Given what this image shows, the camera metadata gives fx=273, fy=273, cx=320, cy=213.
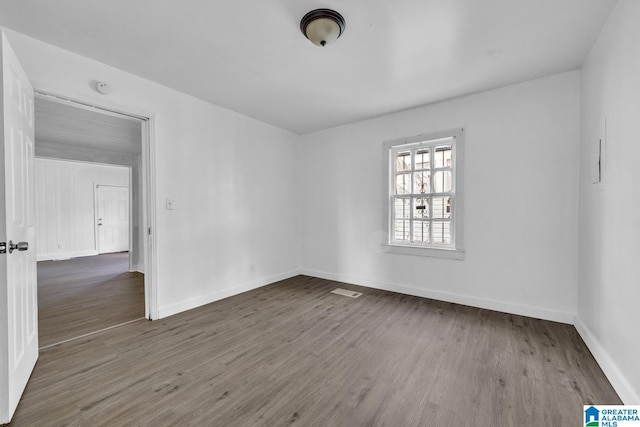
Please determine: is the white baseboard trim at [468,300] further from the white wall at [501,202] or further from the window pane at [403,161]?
the window pane at [403,161]

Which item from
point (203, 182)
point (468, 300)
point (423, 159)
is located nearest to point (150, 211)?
point (203, 182)

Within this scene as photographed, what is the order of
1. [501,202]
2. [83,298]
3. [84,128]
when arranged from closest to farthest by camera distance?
[501,202] → [83,298] → [84,128]

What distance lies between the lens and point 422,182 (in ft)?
12.7

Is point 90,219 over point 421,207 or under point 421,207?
under

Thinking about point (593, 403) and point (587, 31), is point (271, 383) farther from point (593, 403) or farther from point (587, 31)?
point (587, 31)

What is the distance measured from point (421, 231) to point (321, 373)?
2.55 meters

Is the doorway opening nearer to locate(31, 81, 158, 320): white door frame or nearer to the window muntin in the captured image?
locate(31, 81, 158, 320): white door frame

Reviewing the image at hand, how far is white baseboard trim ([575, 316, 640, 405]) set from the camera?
1624mm

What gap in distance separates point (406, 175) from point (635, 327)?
2779 millimetres

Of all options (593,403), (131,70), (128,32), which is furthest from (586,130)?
(131,70)

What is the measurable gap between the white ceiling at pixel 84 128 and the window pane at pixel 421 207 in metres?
3.89

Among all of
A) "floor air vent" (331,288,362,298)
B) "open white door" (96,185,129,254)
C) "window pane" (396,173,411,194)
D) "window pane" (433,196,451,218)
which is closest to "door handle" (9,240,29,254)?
"floor air vent" (331,288,362,298)

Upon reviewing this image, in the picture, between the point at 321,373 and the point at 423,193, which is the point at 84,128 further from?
the point at 423,193

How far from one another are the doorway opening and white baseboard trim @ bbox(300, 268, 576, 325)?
9.21ft
